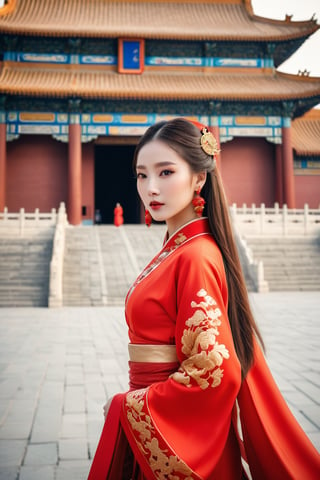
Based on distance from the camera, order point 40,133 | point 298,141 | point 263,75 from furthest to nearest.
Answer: point 298,141 → point 263,75 → point 40,133

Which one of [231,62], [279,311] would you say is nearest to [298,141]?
[231,62]

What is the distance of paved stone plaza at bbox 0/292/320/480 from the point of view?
243cm

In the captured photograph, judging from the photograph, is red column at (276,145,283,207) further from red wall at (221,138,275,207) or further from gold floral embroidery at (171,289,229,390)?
gold floral embroidery at (171,289,229,390)

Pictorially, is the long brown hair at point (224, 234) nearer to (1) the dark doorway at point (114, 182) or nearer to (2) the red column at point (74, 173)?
(2) the red column at point (74, 173)

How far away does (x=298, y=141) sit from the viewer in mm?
18828

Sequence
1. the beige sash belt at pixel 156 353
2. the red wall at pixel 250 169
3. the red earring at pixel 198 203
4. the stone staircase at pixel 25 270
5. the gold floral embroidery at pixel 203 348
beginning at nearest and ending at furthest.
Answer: the gold floral embroidery at pixel 203 348
the beige sash belt at pixel 156 353
the red earring at pixel 198 203
the stone staircase at pixel 25 270
the red wall at pixel 250 169

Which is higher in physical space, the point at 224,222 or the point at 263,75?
the point at 263,75

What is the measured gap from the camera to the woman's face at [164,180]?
1.44 metres

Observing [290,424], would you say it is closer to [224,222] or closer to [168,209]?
[224,222]

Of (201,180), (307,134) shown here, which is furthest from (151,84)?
(201,180)

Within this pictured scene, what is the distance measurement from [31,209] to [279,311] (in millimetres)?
11846

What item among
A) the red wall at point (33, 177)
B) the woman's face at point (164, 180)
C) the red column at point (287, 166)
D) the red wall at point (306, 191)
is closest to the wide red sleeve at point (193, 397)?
the woman's face at point (164, 180)

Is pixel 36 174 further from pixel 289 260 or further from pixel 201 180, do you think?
pixel 201 180

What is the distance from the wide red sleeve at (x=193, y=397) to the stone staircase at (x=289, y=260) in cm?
1035
